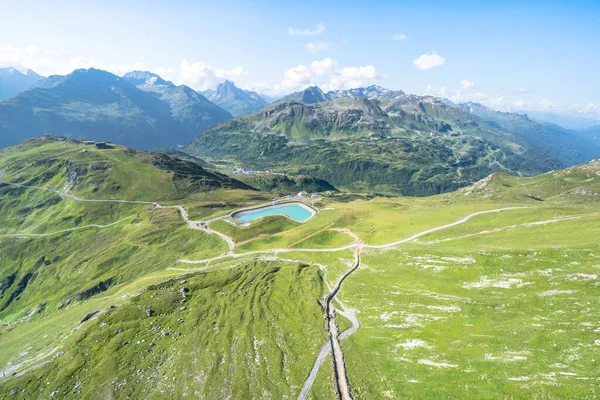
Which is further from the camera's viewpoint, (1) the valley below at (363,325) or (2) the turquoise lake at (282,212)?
(2) the turquoise lake at (282,212)

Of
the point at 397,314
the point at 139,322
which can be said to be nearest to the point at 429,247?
the point at 397,314

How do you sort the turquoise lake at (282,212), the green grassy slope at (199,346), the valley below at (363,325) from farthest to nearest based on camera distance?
the turquoise lake at (282,212), the green grassy slope at (199,346), the valley below at (363,325)

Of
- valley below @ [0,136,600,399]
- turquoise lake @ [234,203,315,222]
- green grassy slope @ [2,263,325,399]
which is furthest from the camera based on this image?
turquoise lake @ [234,203,315,222]

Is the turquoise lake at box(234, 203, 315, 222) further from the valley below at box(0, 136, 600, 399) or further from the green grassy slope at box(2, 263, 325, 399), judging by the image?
the green grassy slope at box(2, 263, 325, 399)

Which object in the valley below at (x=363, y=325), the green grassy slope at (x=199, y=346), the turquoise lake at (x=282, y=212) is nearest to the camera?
the valley below at (x=363, y=325)

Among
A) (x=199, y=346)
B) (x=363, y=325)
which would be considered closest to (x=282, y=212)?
(x=199, y=346)

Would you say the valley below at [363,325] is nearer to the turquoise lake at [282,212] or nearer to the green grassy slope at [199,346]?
the green grassy slope at [199,346]

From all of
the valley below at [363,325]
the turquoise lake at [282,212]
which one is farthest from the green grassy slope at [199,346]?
the turquoise lake at [282,212]

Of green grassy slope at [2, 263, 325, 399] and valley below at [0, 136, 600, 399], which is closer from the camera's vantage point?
valley below at [0, 136, 600, 399]

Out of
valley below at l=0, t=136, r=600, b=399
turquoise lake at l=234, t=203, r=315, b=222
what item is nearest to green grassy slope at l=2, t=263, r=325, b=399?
valley below at l=0, t=136, r=600, b=399
